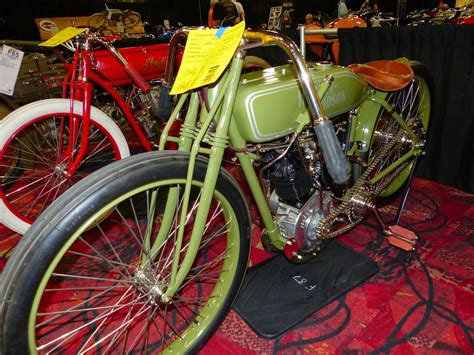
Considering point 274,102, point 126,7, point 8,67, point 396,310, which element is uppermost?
point 126,7

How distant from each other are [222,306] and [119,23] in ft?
11.9

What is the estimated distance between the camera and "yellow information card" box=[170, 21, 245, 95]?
3.05 ft

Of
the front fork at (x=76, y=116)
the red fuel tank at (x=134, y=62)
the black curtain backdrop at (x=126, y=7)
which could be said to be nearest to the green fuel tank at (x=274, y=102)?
the front fork at (x=76, y=116)

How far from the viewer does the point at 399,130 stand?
74.0 inches

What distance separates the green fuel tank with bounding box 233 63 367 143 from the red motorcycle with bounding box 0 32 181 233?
326 mm

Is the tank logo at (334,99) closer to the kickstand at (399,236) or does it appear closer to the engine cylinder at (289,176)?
the engine cylinder at (289,176)

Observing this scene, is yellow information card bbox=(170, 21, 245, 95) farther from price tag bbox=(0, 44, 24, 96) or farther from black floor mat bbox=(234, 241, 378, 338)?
price tag bbox=(0, 44, 24, 96)

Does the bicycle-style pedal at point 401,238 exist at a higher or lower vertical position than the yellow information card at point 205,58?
lower

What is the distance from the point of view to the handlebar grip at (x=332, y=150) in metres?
1.00

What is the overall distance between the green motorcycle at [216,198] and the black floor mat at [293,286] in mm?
189

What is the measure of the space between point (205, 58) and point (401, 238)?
1346 mm

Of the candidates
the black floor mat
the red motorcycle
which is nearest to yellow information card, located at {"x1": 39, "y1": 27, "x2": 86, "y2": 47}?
the red motorcycle

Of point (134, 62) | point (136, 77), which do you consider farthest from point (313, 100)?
point (134, 62)

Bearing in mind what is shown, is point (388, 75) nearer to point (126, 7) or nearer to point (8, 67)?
point (8, 67)
